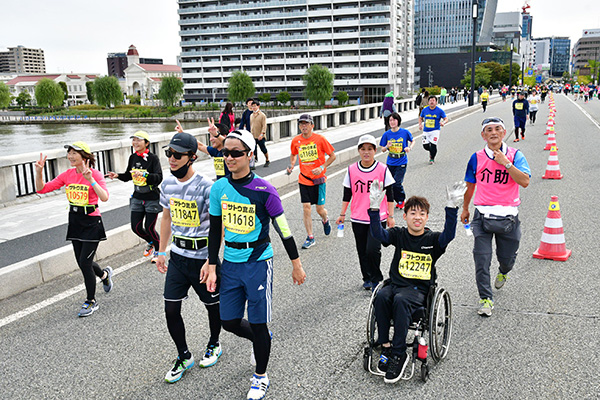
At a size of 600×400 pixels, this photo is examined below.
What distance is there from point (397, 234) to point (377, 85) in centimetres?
10969

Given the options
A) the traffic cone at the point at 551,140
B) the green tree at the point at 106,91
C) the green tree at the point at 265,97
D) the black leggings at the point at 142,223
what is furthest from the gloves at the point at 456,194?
the green tree at the point at 106,91

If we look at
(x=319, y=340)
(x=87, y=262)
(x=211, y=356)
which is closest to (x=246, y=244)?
(x=211, y=356)

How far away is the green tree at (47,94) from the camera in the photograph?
136 meters

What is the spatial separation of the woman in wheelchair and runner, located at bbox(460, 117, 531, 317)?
1207 mm

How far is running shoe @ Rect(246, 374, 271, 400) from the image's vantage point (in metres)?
3.77

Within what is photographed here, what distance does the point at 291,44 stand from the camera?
115 meters

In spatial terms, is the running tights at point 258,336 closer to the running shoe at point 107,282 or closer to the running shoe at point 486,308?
the running shoe at point 486,308

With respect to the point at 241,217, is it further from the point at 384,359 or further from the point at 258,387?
the point at 384,359

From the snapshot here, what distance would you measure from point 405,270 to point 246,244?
4.53ft

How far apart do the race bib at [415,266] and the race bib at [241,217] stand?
1.35 meters

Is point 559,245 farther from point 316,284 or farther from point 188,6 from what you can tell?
point 188,6

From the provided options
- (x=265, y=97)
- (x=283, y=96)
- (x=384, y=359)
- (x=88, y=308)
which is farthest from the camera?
(x=265, y=97)

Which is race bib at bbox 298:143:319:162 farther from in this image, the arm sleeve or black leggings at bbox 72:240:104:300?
the arm sleeve

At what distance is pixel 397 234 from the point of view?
443 centimetres
